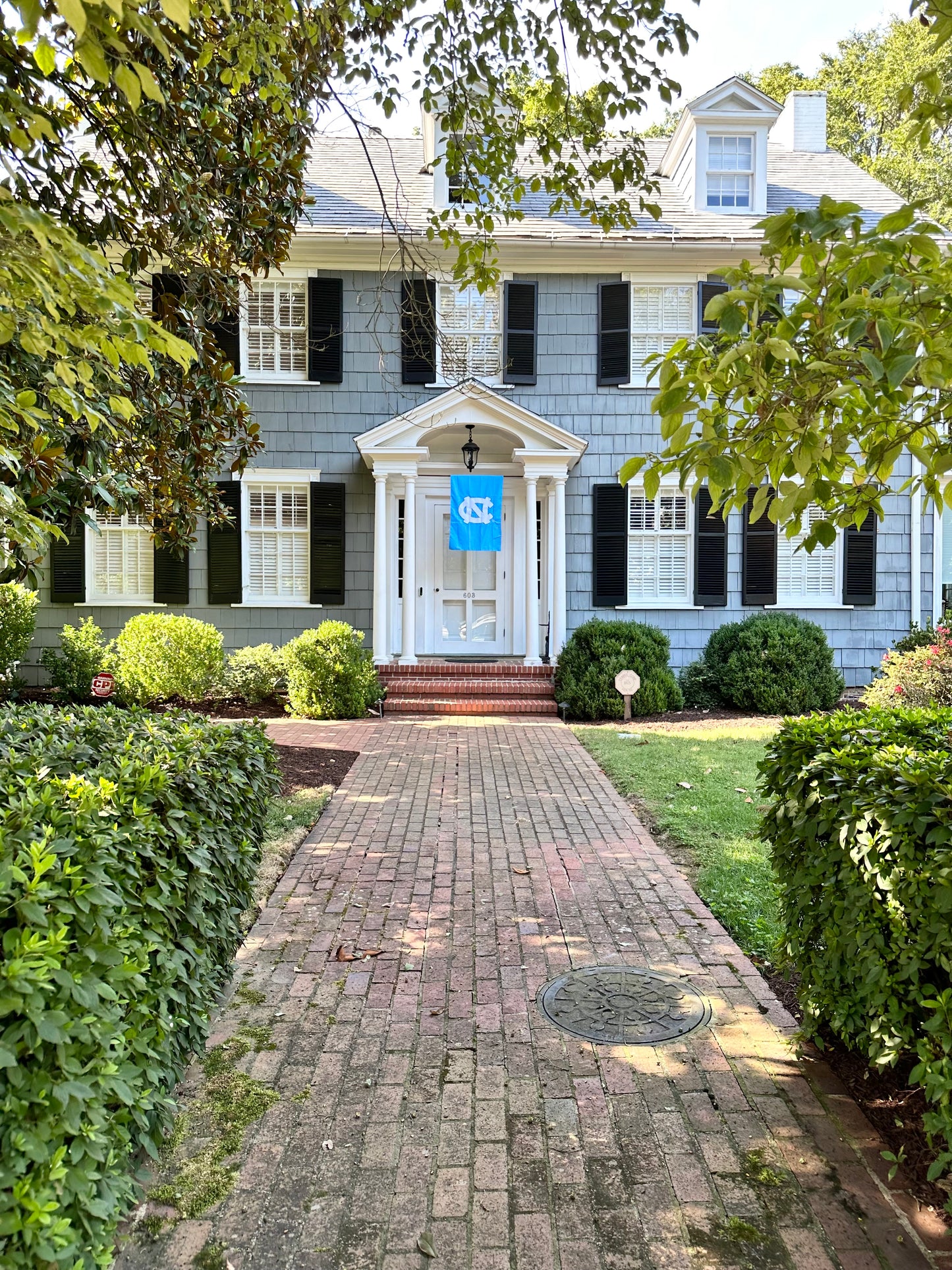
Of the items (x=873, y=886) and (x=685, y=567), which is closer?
(x=873, y=886)

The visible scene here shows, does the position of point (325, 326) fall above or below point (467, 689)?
above

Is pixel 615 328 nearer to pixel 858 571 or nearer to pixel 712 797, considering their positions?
pixel 858 571

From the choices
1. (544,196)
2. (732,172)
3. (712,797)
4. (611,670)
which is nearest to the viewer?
(712,797)

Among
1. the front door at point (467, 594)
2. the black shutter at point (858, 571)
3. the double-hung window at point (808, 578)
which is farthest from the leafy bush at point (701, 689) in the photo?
the front door at point (467, 594)

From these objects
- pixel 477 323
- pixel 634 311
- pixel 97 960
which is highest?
pixel 634 311

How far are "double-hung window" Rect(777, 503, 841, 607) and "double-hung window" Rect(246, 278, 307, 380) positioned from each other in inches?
315

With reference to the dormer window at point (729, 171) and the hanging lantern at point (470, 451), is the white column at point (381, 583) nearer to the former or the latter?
the hanging lantern at point (470, 451)

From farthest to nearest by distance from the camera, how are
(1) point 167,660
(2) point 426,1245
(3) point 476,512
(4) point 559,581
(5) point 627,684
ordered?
(4) point 559,581, (3) point 476,512, (1) point 167,660, (5) point 627,684, (2) point 426,1245

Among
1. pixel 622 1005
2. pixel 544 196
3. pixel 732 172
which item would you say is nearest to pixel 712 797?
pixel 622 1005

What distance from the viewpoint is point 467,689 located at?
11414 millimetres

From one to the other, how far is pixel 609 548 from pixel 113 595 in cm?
762

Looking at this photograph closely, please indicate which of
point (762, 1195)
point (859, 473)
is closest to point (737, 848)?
point (762, 1195)

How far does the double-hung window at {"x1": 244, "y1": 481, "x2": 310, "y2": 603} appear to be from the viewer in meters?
12.6

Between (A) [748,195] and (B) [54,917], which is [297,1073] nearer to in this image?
(B) [54,917]
